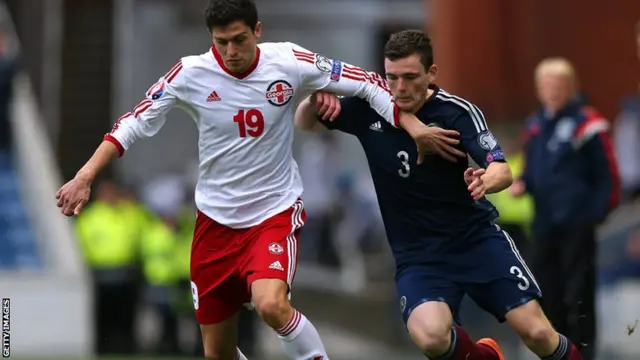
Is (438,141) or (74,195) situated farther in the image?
(438,141)

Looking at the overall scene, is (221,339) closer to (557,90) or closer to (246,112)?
(246,112)

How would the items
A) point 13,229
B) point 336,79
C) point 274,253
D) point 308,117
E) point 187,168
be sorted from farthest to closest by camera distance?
point 187,168 < point 13,229 < point 308,117 < point 336,79 < point 274,253

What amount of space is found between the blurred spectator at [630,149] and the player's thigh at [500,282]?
9369 mm

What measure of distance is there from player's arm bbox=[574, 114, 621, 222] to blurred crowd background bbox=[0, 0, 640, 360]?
540 millimetres

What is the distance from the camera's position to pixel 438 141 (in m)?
7.98

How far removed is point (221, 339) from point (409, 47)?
1956 mm

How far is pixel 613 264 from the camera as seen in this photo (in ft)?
49.4

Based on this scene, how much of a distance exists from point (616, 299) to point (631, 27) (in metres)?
9.88

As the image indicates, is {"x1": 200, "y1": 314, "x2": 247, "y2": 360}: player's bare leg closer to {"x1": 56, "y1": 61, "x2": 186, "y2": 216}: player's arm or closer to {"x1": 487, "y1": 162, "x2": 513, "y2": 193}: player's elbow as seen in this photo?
{"x1": 56, "y1": 61, "x2": 186, "y2": 216}: player's arm

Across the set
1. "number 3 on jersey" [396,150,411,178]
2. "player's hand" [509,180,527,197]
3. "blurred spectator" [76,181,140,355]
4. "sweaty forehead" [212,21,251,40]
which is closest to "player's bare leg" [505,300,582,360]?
"number 3 on jersey" [396,150,411,178]

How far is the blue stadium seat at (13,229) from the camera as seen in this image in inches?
696

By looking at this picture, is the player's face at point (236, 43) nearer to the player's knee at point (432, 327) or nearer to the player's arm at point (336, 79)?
the player's arm at point (336, 79)

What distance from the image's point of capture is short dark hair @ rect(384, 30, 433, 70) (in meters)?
7.99

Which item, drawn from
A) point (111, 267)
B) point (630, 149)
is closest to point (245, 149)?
point (111, 267)
